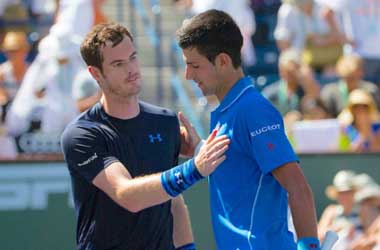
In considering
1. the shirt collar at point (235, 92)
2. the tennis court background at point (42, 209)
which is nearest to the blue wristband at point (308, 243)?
the shirt collar at point (235, 92)

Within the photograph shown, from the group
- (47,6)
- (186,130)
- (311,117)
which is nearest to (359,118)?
(311,117)

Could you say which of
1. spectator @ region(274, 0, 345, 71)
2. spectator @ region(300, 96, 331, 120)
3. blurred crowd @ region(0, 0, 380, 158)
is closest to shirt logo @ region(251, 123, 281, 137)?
blurred crowd @ region(0, 0, 380, 158)

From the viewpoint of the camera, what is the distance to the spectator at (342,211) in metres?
7.55

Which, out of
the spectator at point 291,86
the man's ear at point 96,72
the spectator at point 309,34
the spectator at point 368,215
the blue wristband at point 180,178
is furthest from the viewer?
the spectator at point 309,34

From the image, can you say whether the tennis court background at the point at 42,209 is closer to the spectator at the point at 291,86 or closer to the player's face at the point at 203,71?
the spectator at the point at 291,86

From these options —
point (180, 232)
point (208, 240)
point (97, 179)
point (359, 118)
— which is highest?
point (97, 179)

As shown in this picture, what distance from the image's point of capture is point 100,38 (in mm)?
4289

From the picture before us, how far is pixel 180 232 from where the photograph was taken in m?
4.63

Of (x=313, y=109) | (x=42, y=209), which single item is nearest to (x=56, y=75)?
(x=42, y=209)

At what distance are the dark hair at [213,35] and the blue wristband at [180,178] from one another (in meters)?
0.43

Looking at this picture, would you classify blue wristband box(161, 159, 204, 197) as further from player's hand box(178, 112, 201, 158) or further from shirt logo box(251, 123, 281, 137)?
player's hand box(178, 112, 201, 158)

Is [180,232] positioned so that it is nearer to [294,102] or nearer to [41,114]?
[41,114]

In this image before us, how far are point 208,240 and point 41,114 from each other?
6.65 ft

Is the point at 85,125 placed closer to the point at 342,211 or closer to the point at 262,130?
the point at 262,130
